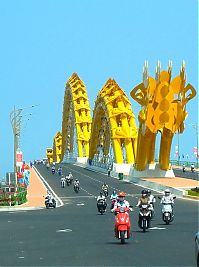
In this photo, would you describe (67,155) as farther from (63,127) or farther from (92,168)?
(92,168)

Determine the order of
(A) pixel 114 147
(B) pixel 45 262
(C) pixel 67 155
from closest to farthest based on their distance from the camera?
(B) pixel 45 262, (A) pixel 114 147, (C) pixel 67 155

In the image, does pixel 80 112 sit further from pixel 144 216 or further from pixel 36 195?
pixel 144 216

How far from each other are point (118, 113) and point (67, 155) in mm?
76419

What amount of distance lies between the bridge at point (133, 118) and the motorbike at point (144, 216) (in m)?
46.0

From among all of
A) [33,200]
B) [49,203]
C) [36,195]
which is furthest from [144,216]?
[36,195]

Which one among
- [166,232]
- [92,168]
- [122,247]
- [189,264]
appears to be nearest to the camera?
[189,264]

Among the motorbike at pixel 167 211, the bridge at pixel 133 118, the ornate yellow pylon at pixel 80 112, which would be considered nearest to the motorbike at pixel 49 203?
the motorbike at pixel 167 211

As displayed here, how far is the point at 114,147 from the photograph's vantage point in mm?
94562

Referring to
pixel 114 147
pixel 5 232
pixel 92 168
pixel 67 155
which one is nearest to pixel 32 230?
pixel 5 232

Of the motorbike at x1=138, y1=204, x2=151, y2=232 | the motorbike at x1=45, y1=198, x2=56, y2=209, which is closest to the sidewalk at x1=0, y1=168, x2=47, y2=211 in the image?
the motorbike at x1=45, y1=198, x2=56, y2=209

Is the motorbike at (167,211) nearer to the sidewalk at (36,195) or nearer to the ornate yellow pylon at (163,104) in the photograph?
the sidewalk at (36,195)

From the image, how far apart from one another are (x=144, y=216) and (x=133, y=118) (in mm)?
73127

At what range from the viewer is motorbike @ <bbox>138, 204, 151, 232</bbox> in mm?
23594

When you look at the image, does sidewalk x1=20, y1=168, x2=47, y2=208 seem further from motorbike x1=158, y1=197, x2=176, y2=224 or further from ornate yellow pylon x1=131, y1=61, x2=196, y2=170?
motorbike x1=158, y1=197, x2=176, y2=224
